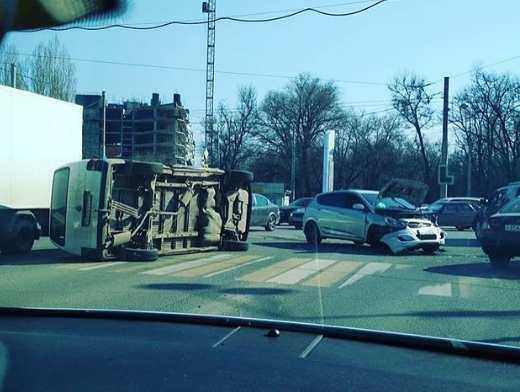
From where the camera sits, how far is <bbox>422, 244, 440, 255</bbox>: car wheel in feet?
48.8

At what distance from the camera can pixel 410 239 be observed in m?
14.5

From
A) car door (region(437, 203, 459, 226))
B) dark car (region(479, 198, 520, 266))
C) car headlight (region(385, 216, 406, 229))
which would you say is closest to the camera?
dark car (region(479, 198, 520, 266))

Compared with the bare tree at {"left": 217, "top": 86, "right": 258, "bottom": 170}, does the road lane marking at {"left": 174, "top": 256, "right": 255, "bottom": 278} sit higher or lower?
lower

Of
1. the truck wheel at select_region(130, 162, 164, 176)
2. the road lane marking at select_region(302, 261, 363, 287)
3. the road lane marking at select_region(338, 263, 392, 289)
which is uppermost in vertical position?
the truck wheel at select_region(130, 162, 164, 176)

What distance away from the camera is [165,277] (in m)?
10.1

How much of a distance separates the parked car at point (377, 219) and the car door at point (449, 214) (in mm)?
6771

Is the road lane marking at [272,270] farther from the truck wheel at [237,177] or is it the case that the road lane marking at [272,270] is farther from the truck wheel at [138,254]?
the truck wheel at [237,177]

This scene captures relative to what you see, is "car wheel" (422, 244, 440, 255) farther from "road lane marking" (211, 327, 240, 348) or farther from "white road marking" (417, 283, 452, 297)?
"road lane marking" (211, 327, 240, 348)

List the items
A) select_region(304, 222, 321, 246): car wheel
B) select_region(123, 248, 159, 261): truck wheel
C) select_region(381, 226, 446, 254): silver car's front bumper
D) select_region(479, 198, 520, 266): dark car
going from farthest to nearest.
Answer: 1. select_region(304, 222, 321, 246): car wheel
2. select_region(381, 226, 446, 254): silver car's front bumper
3. select_region(123, 248, 159, 261): truck wheel
4. select_region(479, 198, 520, 266): dark car

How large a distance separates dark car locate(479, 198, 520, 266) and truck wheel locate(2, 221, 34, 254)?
9.77 m

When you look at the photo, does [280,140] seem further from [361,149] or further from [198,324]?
[198,324]

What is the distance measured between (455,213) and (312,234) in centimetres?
821

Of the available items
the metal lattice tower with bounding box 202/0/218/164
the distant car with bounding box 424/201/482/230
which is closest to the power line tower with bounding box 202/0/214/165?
the metal lattice tower with bounding box 202/0/218/164

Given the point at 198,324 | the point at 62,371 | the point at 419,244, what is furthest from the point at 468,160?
the point at 62,371
